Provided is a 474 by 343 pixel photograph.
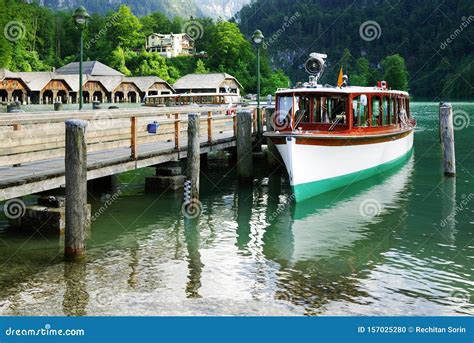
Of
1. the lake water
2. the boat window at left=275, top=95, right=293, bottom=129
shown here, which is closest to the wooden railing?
the lake water

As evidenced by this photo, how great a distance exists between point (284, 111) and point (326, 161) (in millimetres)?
2823

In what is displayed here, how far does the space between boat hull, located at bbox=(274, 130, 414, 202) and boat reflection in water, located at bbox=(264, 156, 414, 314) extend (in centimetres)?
38

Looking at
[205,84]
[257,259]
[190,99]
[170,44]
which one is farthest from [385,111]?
[170,44]

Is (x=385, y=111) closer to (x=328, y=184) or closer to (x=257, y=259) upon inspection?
(x=328, y=184)

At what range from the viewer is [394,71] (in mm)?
152750

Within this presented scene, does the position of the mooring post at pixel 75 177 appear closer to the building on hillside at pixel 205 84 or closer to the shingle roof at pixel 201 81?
the building on hillside at pixel 205 84

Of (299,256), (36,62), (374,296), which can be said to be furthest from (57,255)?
(36,62)

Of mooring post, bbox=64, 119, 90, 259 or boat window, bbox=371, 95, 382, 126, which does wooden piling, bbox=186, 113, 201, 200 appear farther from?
boat window, bbox=371, 95, 382, 126

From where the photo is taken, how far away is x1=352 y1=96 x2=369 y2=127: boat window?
69.8 feet

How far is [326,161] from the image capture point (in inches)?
778

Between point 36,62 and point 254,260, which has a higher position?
point 36,62

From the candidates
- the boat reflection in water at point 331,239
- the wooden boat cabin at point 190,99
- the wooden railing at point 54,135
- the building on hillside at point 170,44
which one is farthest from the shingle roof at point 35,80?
the building on hillside at point 170,44

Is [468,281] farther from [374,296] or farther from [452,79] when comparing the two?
[452,79]

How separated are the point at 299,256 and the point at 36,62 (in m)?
88.8
